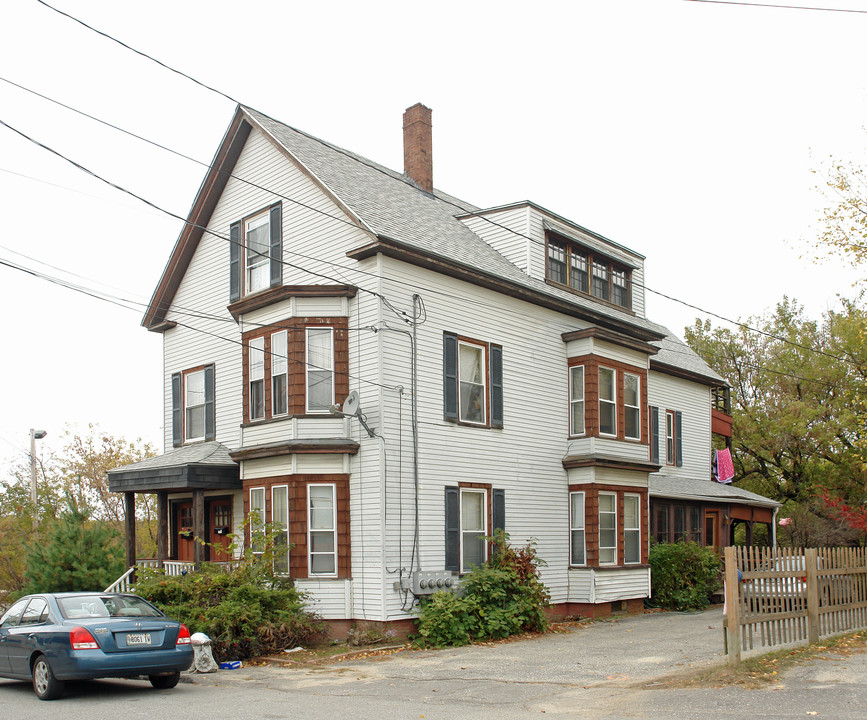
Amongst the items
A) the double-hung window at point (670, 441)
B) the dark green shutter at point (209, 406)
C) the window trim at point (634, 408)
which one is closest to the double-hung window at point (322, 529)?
the dark green shutter at point (209, 406)

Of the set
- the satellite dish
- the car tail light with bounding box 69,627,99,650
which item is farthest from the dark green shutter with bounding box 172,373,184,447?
the car tail light with bounding box 69,627,99,650

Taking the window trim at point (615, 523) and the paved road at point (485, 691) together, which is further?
the window trim at point (615, 523)

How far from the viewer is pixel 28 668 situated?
500 inches

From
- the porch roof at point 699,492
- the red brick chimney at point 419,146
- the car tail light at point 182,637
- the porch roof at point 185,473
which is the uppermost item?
the red brick chimney at point 419,146

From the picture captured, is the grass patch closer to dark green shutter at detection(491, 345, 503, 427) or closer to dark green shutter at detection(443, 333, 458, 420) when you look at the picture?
dark green shutter at detection(443, 333, 458, 420)

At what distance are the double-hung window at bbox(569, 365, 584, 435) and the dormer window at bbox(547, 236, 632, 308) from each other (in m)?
2.46

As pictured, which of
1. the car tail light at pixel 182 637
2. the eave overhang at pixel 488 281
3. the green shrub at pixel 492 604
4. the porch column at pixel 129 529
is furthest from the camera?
the porch column at pixel 129 529

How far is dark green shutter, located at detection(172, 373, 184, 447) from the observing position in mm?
23547

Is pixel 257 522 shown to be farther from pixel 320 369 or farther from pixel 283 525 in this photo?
pixel 320 369

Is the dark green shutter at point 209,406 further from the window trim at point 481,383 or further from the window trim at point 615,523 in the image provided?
the window trim at point 615,523

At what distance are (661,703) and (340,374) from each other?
32.6ft

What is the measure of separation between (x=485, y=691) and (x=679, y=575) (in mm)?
14134

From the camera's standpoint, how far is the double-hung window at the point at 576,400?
23.0 metres

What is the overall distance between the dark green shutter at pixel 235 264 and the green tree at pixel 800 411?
91.0ft
